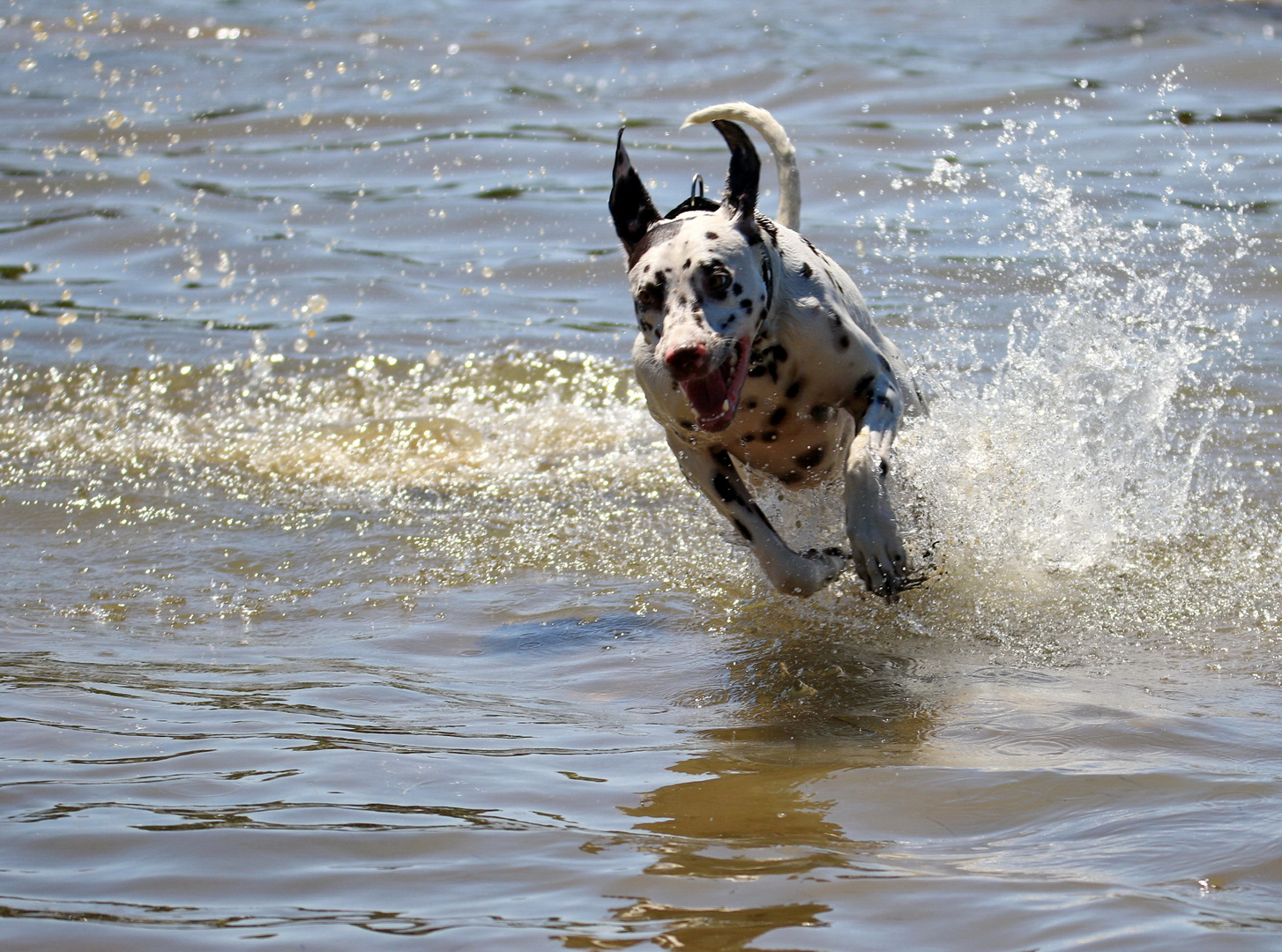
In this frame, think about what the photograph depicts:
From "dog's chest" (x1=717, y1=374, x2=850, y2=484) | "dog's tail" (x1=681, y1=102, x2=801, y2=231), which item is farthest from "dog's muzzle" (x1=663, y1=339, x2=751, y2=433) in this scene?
"dog's tail" (x1=681, y1=102, x2=801, y2=231)

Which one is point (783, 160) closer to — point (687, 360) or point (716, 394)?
point (716, 394)

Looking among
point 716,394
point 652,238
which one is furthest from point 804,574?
point 652,238

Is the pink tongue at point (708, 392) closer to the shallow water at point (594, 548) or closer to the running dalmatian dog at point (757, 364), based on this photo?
the running dalmatian dog at point (757, 364)

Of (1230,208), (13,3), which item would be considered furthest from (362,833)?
(13,3)

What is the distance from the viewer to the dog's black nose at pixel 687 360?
415cm

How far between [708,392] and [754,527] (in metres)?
0.75

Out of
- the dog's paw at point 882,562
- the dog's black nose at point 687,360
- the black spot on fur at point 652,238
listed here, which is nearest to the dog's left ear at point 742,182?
the black spot on fur at point 652,238

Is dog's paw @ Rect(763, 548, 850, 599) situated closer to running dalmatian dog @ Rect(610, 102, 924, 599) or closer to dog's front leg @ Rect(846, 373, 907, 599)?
running dalmatian dog @ Rect(610, 102, 924, 599)

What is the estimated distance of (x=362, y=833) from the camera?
3.23 m

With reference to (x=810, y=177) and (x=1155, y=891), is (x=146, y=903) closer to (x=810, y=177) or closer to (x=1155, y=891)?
(x=1155, y=891)

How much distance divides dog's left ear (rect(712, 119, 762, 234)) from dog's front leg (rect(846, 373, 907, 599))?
0.75m

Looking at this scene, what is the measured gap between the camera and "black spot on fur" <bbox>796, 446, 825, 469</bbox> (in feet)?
16.8

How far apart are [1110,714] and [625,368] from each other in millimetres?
5328

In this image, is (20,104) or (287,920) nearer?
(287,920)
